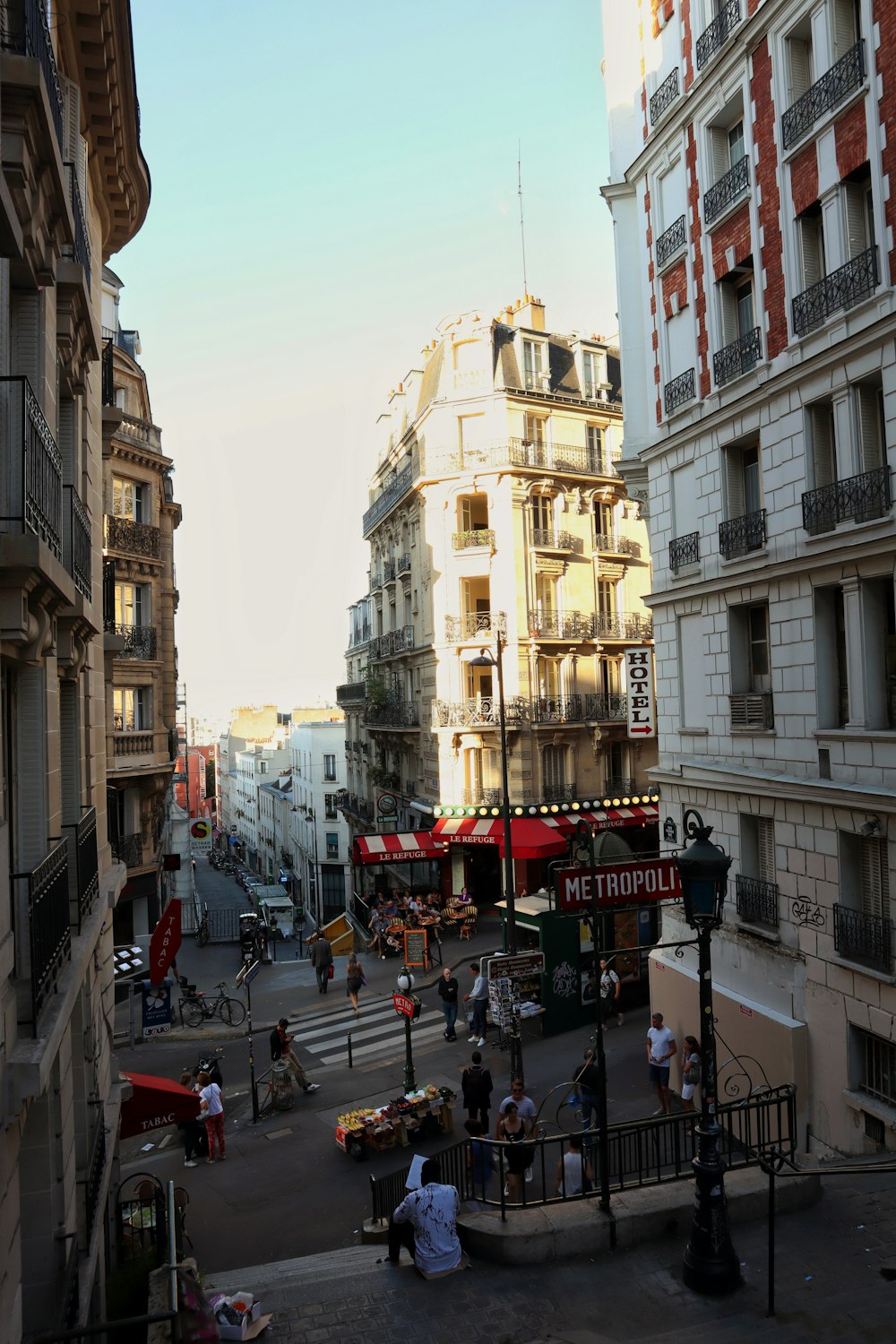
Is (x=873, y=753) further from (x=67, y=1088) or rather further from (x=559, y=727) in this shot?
(x=559, y=727)

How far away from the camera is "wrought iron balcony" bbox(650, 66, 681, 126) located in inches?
667

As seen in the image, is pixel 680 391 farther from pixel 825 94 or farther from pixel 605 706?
pixel 605 706

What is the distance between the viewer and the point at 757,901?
1462 centimetres

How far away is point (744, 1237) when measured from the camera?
924 cm

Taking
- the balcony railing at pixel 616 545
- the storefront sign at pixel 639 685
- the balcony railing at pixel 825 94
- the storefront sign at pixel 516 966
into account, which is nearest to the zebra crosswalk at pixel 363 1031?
the storefront sign at pixel 516 966

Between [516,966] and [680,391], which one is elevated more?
[680,391]

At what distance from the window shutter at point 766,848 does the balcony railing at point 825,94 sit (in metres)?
10.3

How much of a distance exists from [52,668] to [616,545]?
29815 millimetres

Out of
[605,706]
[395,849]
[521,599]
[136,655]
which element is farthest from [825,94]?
[395,849]

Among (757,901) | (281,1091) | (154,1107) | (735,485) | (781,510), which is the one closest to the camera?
(154,1107)

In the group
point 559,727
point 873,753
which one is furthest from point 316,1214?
point 559,727

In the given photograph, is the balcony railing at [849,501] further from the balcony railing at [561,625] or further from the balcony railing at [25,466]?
the balcony railing at [561,625]

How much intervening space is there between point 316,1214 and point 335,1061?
7.13 meters

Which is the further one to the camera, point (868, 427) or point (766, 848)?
point (766, 848)
